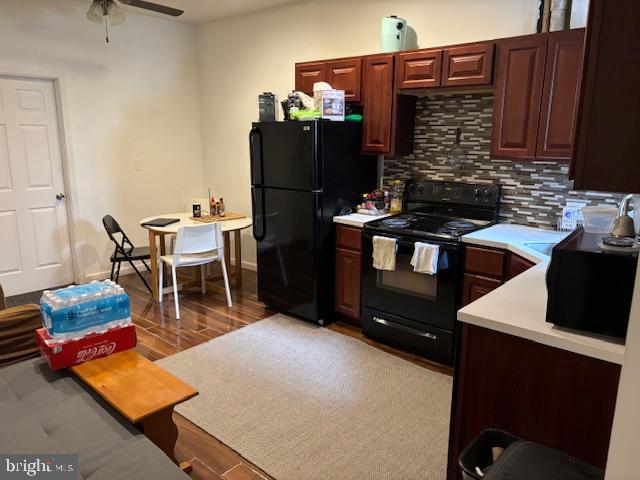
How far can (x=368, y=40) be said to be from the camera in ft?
12.3

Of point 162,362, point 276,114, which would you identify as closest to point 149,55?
point 276,114

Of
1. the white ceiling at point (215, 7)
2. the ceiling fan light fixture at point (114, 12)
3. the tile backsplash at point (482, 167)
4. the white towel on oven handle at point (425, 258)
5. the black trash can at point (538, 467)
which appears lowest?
the black trash can at point (538, 467)

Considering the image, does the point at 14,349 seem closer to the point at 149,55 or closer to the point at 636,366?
the point at 636,366

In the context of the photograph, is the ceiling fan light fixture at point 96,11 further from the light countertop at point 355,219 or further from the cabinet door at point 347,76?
the light countertop at point 355,219

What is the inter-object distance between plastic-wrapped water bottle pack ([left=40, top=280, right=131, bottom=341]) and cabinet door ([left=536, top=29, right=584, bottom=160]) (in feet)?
8.09

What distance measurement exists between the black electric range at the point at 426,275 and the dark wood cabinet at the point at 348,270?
104mm

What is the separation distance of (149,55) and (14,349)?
12.1 ft

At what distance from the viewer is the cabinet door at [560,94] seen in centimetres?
254

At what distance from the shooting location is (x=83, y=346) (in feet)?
6.46

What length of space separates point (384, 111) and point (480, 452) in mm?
2604

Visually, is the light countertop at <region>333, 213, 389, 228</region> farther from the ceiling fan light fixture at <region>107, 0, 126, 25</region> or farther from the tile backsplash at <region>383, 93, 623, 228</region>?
the ceiling fan light fixture at <region>107, 0, 126, 25</region>

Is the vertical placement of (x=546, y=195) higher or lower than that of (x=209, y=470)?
higher

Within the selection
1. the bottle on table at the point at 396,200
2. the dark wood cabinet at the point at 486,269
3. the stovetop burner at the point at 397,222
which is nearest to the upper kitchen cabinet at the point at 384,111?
the bottle on table at the point at 396,200

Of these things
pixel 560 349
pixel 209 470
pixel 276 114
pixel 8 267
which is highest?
pixel 276 114
